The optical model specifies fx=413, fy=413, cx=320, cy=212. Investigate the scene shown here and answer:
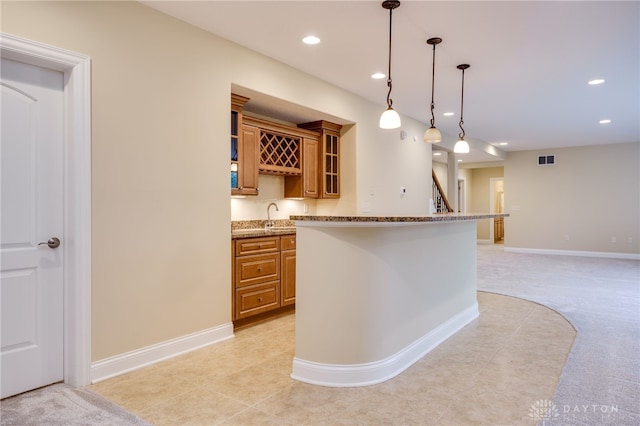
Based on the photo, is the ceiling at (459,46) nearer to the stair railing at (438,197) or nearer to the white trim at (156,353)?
the stair railing at (438,197)

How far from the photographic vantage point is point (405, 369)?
2906 mm

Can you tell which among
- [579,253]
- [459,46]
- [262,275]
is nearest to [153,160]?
[262,275]

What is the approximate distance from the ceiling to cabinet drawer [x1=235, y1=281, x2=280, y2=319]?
6.35 feet

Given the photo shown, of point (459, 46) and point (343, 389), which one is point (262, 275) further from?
point (459, 46)

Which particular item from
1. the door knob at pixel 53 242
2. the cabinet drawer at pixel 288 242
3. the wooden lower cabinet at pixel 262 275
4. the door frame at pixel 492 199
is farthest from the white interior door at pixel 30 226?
the door frame at pixel 492 199

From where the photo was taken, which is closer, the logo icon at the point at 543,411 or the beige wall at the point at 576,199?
the logo icon at the point at 543,411

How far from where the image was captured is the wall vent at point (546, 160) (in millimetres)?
10102

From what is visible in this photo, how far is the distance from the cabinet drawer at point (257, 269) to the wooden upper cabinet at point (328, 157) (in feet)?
4.69

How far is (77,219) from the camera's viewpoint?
263 cm

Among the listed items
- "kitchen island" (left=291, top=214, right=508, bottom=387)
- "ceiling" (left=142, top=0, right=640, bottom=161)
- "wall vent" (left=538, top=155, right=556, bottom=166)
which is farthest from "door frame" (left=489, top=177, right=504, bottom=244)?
"kitchen island" (left=291, top=214, right=508, bottom=387)

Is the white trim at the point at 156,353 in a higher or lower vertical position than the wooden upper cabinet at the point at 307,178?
lower

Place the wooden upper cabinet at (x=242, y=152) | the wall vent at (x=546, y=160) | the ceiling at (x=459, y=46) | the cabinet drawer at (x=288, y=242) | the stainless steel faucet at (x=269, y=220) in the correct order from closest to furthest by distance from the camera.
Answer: the ceiling at (x=459, y=46) → the wooden upper cabinet at (x=242, y=152) → the cabinet drawer at (x=288, y=242) → the stainless steel faucet at (x=269, y=220) → the wall vent at (x=546, y=160)

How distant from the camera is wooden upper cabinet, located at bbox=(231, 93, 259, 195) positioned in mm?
4055

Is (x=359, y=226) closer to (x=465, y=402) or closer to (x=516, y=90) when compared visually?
(x=465, y=402)
